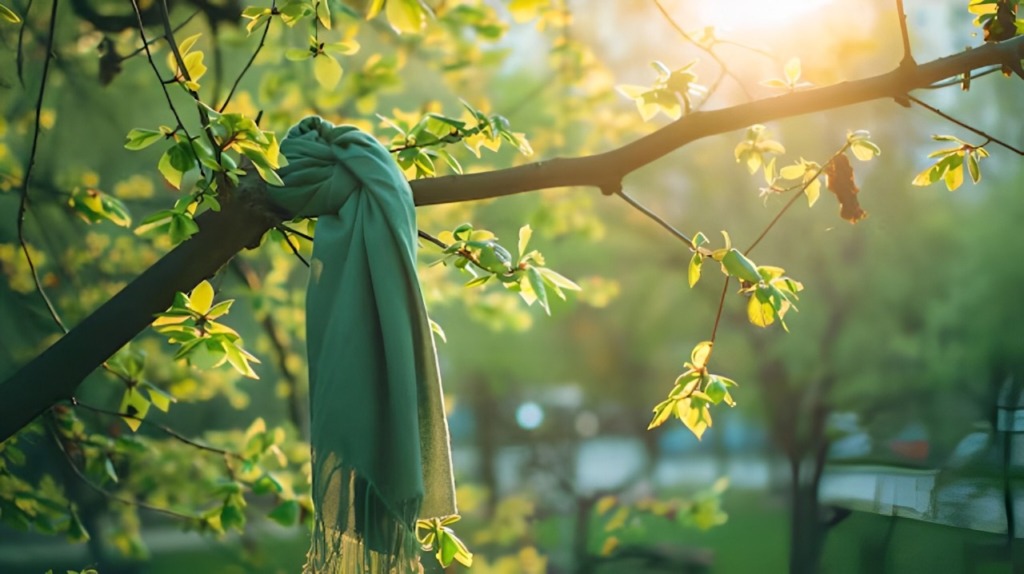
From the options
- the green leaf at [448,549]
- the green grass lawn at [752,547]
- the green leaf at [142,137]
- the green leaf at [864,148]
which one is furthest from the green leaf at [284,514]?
the green grass lawn at [752,547]

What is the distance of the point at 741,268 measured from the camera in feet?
4.18

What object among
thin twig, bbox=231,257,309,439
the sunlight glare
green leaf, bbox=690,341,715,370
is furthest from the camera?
the sunlight glare

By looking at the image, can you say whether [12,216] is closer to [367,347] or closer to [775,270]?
[367,347]

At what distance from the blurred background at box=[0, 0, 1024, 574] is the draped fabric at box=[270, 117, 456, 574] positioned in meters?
0.15

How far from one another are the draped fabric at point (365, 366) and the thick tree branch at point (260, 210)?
0.28ft

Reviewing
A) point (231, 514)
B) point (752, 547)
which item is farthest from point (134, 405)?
point (752, 547)

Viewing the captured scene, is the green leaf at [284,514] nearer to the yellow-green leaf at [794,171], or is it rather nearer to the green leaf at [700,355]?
the green leaf at [700,355]

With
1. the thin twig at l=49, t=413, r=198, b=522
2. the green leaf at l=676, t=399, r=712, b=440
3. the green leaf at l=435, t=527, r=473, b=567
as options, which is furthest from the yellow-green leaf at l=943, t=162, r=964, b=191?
the thin twig at l=49, t=413, r=198, b=522

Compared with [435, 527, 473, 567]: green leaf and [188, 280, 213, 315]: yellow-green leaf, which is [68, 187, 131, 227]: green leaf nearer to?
[188, 280, 213, 315]: yellow-green leaf

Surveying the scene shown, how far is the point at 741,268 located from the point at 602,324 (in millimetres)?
5856

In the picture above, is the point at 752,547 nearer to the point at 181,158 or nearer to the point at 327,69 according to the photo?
the point at 327,69

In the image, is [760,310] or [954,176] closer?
[760,310]

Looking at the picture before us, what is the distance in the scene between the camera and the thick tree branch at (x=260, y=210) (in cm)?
137

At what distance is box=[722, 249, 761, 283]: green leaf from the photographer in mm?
1273
